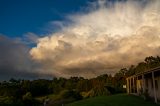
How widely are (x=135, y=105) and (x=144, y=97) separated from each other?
220 inches

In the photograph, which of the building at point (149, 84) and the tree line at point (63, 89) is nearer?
the building at point (149, 84)

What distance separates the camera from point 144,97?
1293 inches

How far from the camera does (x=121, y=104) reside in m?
28.6

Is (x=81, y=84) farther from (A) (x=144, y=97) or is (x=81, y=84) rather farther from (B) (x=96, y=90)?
(A) (x=144, y=97)

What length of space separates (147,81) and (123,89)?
1722 centimetres

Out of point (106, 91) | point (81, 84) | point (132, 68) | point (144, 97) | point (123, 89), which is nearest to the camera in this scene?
point (144, 97)

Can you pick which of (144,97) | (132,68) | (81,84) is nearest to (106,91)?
(144,97)

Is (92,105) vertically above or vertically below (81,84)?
below

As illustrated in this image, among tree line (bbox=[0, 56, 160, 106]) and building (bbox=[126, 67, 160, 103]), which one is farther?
tree line (bbox=[0, 56, 160, 106])

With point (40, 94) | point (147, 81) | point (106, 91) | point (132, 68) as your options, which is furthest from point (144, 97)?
point (132, 68)

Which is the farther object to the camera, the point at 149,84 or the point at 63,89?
the point at 63,89

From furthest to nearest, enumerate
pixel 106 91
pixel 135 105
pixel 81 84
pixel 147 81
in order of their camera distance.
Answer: pixel 81 84 < pixel 106 91 < pixel 147 81 < pixel 135 105

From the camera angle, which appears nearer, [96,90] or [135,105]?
[135,105]

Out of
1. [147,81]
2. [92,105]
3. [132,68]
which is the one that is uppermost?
[132,68]
